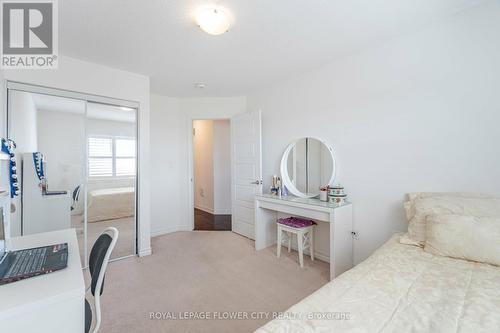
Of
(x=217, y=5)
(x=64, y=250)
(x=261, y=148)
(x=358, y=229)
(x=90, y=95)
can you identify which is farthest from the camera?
(x=261, y=148)

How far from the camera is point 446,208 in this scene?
5.37 feet

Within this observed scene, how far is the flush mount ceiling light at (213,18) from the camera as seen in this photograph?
1685 mm

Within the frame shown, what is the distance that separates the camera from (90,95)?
2629mm

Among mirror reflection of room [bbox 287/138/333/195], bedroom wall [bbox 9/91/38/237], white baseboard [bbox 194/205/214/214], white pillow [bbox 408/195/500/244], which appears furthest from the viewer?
white baseboard [bbox 194/205/214/214]

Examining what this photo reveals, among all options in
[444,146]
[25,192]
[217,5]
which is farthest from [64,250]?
[444,146]

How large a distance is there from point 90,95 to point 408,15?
130 inches

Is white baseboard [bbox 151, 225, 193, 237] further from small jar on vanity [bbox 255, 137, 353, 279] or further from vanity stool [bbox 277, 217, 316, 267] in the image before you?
vanity stool [bbox 277, 217, 316, 267]

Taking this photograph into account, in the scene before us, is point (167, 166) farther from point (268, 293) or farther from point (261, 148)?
point (268, 293)

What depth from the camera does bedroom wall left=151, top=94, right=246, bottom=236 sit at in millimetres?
3801

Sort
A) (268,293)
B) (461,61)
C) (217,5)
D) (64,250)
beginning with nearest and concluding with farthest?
1. (64,250)
2. (217,5)
3. (461,61)
4. (268,293)

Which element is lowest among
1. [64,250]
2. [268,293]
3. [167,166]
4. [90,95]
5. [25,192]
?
[268,293]

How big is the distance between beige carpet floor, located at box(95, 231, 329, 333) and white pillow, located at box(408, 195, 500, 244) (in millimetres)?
1024

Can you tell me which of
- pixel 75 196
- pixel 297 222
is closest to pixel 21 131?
pixel 75 196

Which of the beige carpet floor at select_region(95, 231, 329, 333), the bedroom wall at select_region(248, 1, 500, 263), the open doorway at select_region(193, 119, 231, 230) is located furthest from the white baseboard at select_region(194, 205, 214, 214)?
the bedroom wall at select_region(248, 1, 500, 263)
